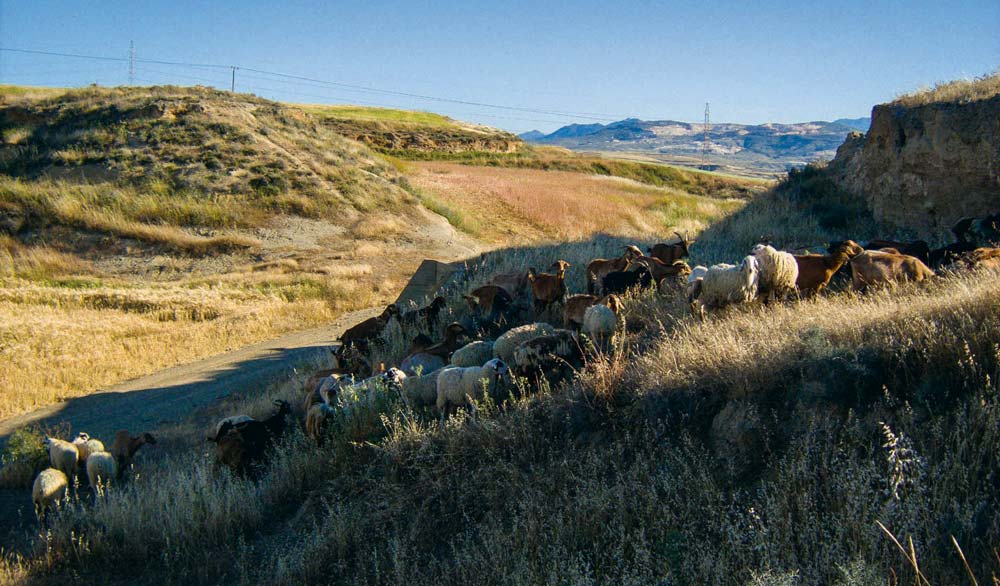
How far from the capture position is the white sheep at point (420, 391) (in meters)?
7.09

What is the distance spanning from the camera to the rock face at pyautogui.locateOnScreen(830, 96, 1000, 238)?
40.1 feet

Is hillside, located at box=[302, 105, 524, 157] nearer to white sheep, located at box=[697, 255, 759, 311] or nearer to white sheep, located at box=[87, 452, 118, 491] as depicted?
white sheep, located at box=[87, 452, 118, 491]

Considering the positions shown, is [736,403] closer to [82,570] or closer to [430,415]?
[430,415]

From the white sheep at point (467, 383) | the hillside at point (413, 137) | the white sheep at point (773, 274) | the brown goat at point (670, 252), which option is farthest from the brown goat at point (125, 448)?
the hillside at point (413, 137)

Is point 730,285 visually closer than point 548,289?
Yes

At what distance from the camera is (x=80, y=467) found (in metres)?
8.23

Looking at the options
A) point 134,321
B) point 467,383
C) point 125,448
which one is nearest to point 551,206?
point 134,321

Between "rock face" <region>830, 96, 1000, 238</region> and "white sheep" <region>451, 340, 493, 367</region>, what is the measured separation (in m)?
9.46

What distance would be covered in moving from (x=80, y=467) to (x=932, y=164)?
47.8ft

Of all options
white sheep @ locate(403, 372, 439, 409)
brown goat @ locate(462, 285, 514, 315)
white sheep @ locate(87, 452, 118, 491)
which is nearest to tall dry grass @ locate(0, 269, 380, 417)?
white sheep @ locate(87, 452, 118, 491)

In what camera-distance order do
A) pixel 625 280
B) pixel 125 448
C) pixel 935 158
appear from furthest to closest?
pixel 935 158 → pixel 625 280 → pixel 125 448

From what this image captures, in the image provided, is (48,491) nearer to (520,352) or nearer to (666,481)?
(520,352)

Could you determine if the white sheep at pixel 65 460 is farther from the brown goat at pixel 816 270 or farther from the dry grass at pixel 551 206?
the dry grass at pixel 551 206

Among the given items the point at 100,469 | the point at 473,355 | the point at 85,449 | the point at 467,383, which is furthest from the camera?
the point at 85,449
